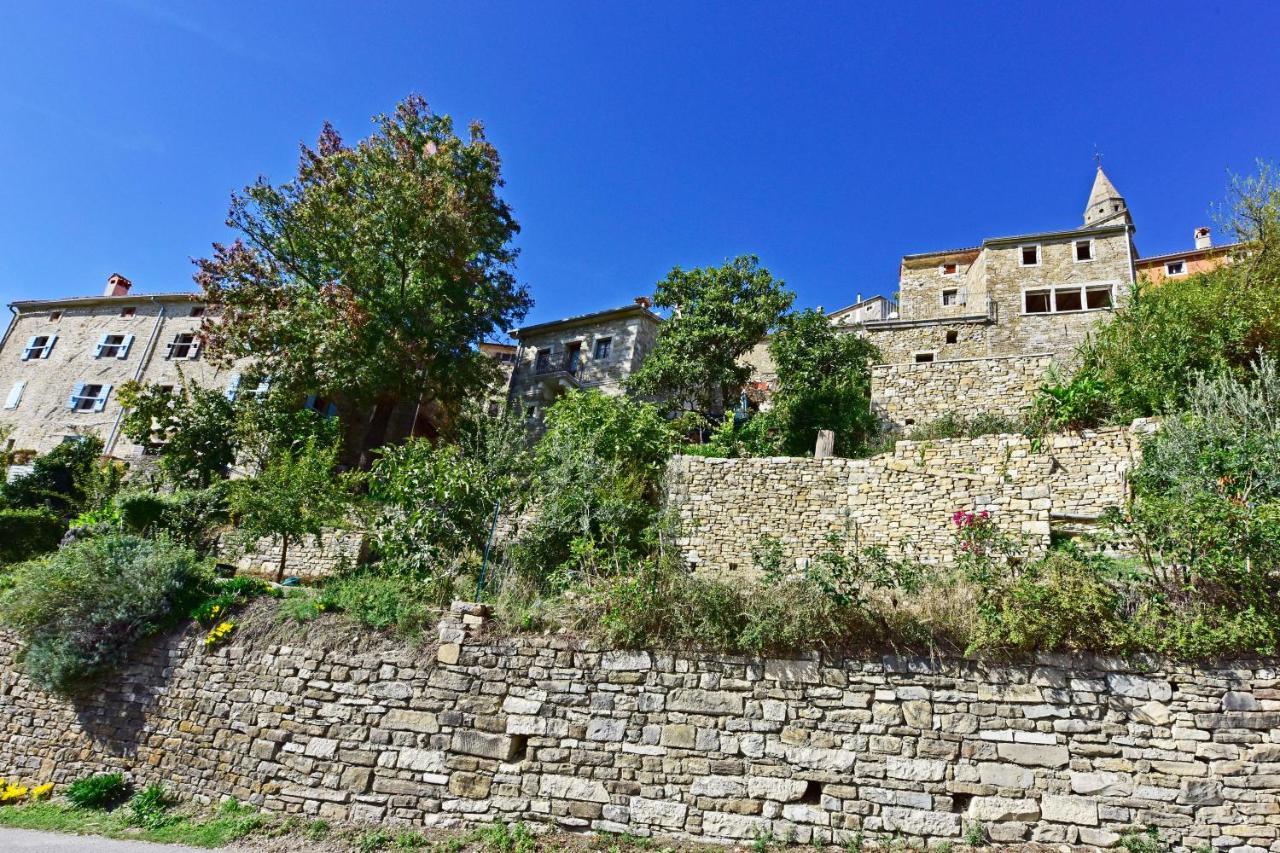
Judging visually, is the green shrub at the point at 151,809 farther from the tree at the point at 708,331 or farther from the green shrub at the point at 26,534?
the tree at the point at 708,331

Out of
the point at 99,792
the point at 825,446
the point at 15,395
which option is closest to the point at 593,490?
the point at 825,446

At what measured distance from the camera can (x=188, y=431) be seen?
19141 mm

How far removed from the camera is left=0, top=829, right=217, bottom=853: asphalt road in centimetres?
760

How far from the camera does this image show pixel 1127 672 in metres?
6.46

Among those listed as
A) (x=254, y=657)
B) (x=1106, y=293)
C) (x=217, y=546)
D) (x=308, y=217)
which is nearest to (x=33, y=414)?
(x=308, y=217)

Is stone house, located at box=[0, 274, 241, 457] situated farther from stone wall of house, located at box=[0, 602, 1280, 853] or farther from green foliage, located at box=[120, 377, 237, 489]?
stone wall of house, located at box=[0, 602, 1280, 853]

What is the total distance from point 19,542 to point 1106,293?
30783 millimetres

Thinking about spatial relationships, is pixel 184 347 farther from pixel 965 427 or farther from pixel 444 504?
pixel 965 427

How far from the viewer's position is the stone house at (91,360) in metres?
25.9

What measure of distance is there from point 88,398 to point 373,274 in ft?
51.3

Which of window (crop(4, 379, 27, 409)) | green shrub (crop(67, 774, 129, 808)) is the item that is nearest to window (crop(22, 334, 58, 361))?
window (crop(4, 379, 27, 409))

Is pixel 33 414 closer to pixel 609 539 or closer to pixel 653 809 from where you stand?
pixel 609 539

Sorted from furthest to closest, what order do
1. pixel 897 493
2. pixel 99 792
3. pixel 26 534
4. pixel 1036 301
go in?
pixel 1036 301
pixel 26 534
pixel 897 493
pixel 99 792

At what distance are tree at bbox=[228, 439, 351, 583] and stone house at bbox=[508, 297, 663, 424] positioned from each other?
1236 centimetres
